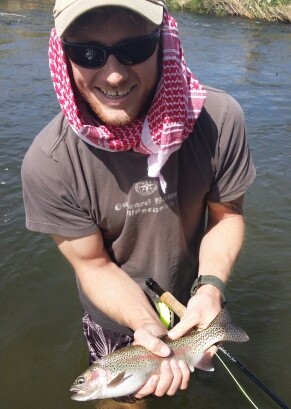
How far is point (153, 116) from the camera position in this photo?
2.59m

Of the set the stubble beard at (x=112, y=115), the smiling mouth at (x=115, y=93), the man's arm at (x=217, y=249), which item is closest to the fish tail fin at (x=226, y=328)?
the man's arm at (x=217, y=249)

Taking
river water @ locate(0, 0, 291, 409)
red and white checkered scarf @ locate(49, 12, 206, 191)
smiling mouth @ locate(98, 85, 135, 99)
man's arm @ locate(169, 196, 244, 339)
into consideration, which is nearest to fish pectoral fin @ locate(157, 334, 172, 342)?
man's arm @ locate(169, 196, 244, 339)

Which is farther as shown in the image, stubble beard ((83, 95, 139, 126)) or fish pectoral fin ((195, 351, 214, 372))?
fish pectoral fin ((195, 351, 214, 372))

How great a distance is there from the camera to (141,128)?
261 cm

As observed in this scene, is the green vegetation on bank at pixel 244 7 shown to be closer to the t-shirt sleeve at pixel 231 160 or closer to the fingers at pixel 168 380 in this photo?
the t-shirt sleeve at pixel 231 160

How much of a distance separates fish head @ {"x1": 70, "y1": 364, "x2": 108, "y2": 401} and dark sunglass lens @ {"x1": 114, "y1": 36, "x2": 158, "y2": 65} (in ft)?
5.99

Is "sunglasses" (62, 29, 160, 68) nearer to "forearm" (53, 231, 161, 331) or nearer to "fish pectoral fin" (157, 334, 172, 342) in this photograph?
"forearm" (53, 231, 161, 331)

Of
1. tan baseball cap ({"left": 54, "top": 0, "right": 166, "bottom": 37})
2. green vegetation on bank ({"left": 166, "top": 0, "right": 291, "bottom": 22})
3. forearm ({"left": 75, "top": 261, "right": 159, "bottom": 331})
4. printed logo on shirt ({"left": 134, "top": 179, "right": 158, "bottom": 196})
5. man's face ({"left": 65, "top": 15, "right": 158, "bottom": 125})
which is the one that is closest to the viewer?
tan baseball cap ({"left": 54, "top": 0, "right": 166, "bottom": 37})

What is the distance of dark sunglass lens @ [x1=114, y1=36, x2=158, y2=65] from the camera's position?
7.61ft

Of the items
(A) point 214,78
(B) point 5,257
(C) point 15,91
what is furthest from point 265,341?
(A) point 214,78

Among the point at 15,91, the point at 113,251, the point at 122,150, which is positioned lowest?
the point at 15,91

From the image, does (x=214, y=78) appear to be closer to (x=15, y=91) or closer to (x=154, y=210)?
(x=15, y=91)

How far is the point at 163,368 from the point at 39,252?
401cm

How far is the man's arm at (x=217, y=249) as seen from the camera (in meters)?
2.96
